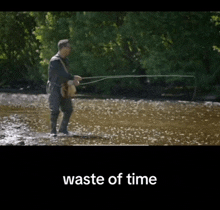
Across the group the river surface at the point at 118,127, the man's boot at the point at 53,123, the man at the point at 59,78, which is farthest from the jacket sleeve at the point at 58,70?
the river surface at the point at 118,127

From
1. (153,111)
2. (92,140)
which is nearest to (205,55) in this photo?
(153,111)

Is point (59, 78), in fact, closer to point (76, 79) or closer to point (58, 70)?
point (58, 70)

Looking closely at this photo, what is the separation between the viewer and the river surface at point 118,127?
12750 mm

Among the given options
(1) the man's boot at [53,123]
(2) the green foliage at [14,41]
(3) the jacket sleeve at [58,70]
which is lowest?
(1) the man's boot at [53,123]

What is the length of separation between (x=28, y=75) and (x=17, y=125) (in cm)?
3488

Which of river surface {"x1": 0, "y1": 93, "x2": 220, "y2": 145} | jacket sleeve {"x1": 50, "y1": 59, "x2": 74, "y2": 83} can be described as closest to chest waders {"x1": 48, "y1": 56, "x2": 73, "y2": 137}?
jacket sleeve {"x1": 50, "y1": 59, "x2": 74, "y2": 83}

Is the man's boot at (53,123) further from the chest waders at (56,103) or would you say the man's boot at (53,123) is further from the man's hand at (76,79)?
the man's hand at (76,79)

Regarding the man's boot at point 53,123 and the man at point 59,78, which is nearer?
the man at point 59,78

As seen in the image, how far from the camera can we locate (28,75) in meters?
50.3

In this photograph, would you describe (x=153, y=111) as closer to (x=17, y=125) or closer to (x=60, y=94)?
(x=17, y=125)

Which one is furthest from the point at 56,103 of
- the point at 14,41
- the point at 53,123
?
the point at 14,41

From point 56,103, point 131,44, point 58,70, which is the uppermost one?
point 131,44

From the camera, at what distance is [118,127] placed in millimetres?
15648

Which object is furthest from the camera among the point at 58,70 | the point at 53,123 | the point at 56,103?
the point at 53,123
